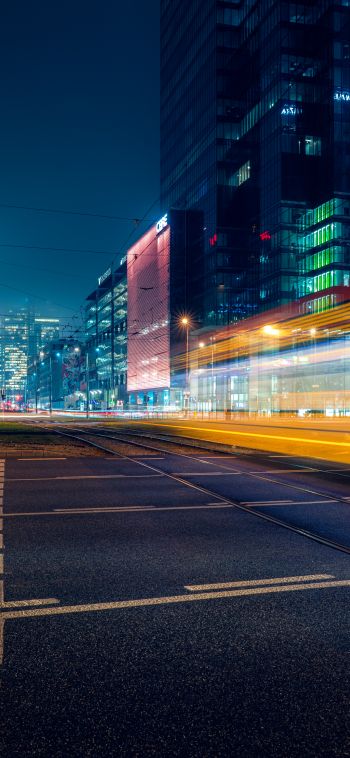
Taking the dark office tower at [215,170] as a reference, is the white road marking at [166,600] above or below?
below

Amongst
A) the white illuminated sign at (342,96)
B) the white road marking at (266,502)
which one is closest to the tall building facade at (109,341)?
the white illuminated sign at (342,96)

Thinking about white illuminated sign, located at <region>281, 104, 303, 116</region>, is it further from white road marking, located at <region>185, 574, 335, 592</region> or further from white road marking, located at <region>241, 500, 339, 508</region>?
white road marking, located at <region>185, 574, 335, 592</region>

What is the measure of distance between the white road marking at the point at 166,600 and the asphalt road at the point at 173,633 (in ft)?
0.06

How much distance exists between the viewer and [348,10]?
267 feet

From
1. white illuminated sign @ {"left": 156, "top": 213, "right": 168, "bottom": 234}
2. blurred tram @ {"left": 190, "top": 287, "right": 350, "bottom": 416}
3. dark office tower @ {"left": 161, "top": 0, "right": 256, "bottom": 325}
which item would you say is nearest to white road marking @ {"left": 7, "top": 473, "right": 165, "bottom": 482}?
blurred tram @ {"left": 190, "top": 287, "right": 350, "bottom": 416}

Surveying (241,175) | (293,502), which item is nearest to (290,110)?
(241,175)

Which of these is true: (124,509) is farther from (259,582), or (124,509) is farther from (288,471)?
(288,471)

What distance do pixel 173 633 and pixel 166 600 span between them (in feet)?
2.42

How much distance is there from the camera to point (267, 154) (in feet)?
285

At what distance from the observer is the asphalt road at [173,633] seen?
298 centimetres

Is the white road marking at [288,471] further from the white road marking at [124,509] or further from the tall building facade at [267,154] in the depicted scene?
the tall building facade at [267,154]

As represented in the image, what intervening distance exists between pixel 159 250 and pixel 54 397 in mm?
105658

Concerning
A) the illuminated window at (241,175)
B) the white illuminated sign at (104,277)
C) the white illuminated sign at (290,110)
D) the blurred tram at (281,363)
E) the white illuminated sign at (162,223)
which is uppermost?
the white illuminated sign at (290,110)

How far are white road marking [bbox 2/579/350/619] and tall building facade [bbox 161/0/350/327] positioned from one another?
7470 centimetres
